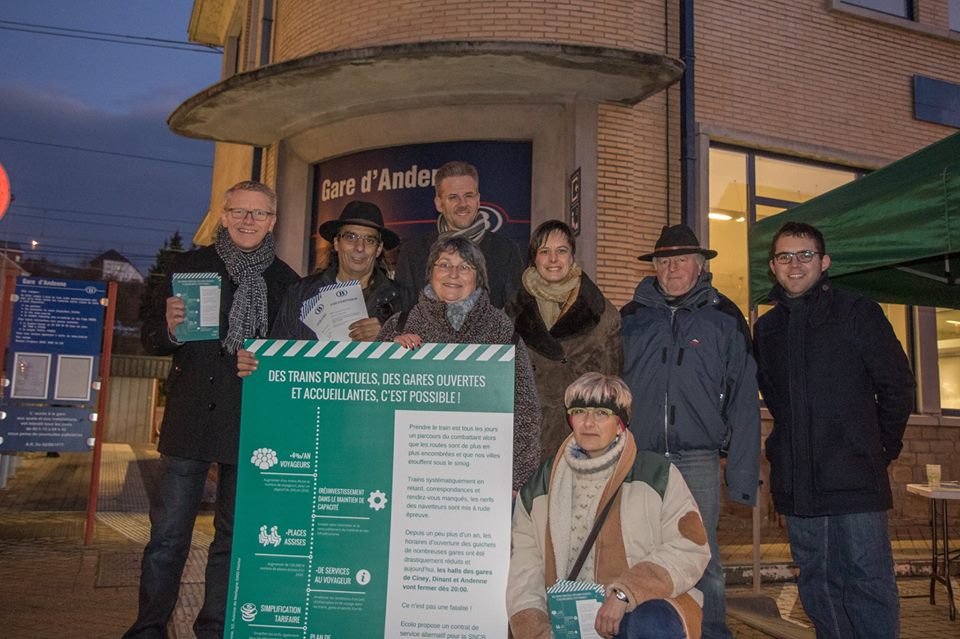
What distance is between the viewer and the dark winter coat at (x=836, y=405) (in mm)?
3887

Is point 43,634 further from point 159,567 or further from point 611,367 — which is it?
point 611,367

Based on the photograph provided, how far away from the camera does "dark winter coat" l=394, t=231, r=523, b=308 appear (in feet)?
15.1

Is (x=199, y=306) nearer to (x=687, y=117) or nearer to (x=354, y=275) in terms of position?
(x=354, y=275)

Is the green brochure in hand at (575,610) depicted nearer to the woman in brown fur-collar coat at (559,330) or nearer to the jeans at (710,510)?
the woman in brown fur-collar coat at (559,330)

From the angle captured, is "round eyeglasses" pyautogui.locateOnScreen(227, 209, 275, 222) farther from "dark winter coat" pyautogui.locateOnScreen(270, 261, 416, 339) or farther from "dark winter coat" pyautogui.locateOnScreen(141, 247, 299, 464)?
"dark winter coat" pyautogui.locateOnScreen(270, 261, 416, 339)

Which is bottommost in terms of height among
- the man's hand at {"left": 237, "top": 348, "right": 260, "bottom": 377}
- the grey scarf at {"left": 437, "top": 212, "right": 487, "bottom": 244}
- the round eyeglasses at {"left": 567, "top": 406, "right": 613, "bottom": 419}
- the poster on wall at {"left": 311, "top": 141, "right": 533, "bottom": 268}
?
the round eyeglasses at {"left": 567, "top": 406, "right": 613, "bottom": 419}

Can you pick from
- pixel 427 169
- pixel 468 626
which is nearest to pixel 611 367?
pixel 468 626

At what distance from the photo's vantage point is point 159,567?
13.0ft

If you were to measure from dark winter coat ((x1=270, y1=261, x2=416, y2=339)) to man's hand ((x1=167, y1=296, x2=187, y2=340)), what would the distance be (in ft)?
1.63

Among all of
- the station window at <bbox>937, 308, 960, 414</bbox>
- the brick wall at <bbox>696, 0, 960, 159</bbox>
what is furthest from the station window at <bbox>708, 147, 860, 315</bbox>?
the station window at <bbox>937, 308, 960, 414</bbox>

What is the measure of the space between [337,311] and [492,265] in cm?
112

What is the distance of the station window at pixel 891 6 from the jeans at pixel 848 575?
37.5 feet

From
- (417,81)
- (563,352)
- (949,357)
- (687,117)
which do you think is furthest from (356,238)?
(949,357)

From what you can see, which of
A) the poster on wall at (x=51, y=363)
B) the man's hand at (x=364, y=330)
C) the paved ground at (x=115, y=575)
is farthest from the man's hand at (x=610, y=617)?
the poster on wall at (x=51, y=363)
